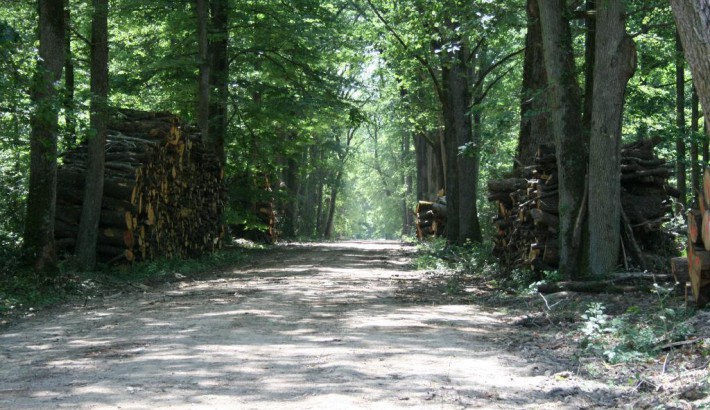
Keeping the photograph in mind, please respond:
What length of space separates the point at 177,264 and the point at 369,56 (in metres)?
12.0

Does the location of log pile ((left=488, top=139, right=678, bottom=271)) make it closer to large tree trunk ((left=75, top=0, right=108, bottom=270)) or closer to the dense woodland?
the dense woodland

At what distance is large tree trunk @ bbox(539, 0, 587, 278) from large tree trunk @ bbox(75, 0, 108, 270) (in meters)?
8.71

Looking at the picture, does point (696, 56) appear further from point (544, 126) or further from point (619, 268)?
point (544, 126)

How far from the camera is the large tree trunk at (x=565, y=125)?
493 inches

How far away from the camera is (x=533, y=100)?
15.8 metres

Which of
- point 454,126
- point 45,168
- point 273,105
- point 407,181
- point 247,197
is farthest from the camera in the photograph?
point 407,181

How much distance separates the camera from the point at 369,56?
27.0 meters

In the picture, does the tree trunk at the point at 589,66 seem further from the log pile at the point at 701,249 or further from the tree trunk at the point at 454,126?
the tree trunk at the point at 454,126

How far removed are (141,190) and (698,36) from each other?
13.9 m

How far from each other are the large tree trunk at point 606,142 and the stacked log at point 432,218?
2177 cm

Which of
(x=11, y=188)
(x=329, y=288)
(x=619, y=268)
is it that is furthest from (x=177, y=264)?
(x=619, y=268)

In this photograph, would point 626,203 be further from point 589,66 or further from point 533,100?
point 533,100

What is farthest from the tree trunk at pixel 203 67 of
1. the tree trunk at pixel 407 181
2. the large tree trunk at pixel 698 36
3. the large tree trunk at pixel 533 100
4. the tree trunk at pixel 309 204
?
the tree trunk at pixel 407 181

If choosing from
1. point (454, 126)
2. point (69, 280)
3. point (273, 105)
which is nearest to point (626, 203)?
point (69, 280)
